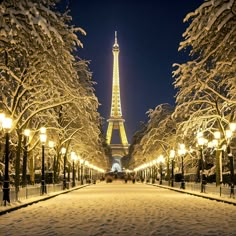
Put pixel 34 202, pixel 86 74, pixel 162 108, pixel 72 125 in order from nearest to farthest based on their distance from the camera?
pixel 34 202 → pixel 86 74 → pixel 72 125 → pixel 162 108

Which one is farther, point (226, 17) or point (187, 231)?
point (226, 17)

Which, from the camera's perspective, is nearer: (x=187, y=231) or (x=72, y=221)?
(x=187, y=231)

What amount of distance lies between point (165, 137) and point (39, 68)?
56.9 metres

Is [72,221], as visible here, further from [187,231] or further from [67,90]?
[67,90]

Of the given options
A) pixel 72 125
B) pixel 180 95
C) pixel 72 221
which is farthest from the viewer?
pixel 72 125

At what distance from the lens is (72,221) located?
17906mm

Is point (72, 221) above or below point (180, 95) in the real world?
below

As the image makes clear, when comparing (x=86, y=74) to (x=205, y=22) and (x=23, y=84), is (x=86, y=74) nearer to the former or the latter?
(x=23, y=84)

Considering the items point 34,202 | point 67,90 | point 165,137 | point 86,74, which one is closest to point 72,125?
point 86,74

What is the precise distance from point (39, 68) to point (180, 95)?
13.0 metres

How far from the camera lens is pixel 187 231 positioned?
47.8ft

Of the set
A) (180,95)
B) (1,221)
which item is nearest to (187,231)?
(1,221)

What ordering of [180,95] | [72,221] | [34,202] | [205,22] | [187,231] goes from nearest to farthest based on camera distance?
[187,231], [72,221], [205,22], [34,202], [180,95]

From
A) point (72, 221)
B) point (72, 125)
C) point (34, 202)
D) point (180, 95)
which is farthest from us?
point (72, 125)
